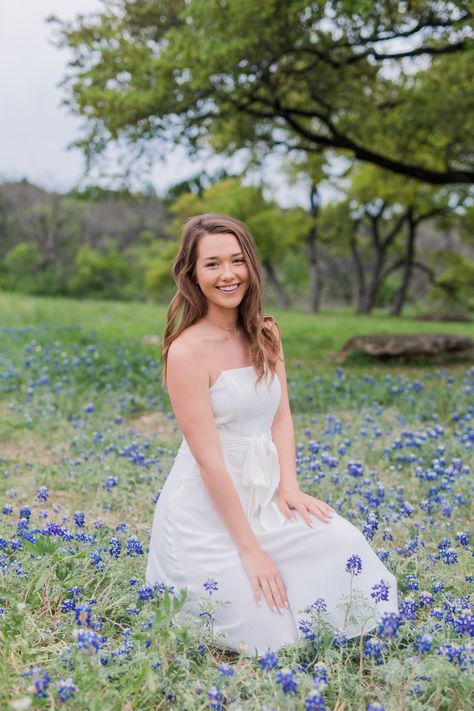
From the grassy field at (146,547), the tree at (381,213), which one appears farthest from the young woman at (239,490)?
the tree at (381,213)

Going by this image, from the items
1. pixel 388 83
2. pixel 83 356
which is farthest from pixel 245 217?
pixel 83 356

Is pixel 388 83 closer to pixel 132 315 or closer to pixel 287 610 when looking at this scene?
pixel 132 315

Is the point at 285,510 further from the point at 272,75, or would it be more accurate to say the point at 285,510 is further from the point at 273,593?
the point at 272,75

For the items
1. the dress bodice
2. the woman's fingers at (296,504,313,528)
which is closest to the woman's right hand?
the woman's fingers at (296,504,313,528)

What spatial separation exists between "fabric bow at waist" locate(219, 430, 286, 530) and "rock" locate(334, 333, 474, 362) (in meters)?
8.53

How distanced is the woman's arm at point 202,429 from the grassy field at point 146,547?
382 millimetres

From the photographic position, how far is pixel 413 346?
37.7 feet

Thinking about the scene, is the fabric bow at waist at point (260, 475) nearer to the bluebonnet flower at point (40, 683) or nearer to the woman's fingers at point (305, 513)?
the woman's fingers at point (305, 513)

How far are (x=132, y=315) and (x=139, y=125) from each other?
8.59 meters

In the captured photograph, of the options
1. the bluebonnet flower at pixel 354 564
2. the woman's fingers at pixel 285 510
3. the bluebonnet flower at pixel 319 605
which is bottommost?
the bluebonnet flower at pixel 319 605

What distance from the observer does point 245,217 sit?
3353 centimetres

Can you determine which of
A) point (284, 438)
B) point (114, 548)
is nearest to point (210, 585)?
point (114, 548)

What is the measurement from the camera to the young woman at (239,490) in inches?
113

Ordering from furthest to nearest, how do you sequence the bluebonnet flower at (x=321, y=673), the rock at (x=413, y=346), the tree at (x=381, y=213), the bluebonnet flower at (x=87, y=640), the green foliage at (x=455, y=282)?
the green foliage at (x=455, y=282)
the tree at (x=381, y=213)
the rock at (x=413, y=346)
the bluebonnet flower at (x=321, y=673)
the bluebonnet flower at (x=87, y=640)
